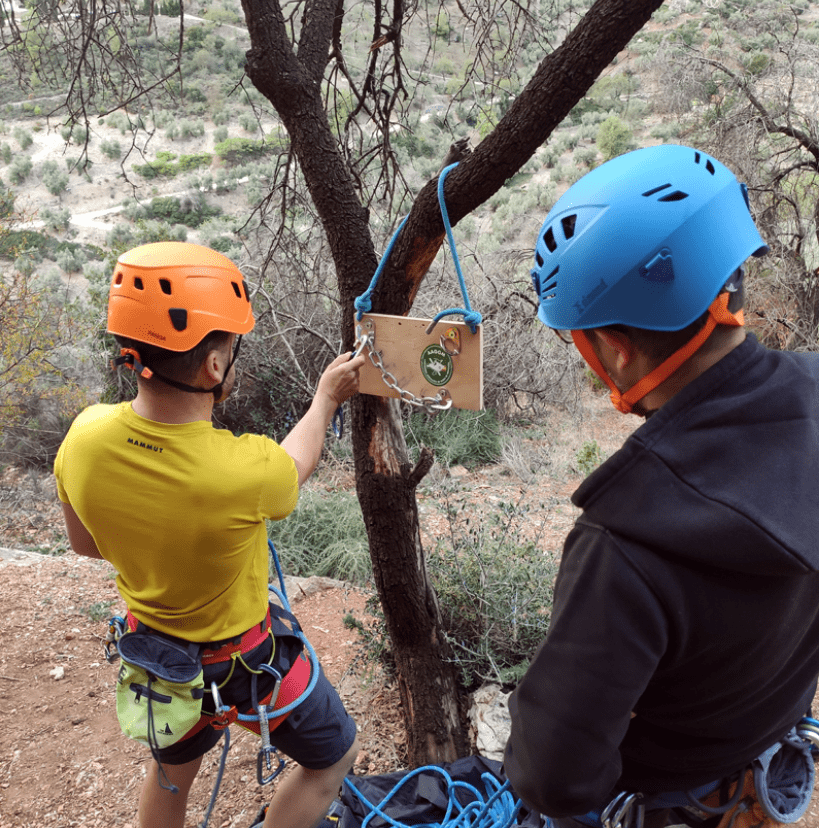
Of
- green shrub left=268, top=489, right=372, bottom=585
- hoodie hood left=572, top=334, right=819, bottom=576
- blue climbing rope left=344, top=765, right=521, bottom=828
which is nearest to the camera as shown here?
hoodie hood left=572, top=334, right=819, bottom=576

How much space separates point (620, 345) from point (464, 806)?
202 cm

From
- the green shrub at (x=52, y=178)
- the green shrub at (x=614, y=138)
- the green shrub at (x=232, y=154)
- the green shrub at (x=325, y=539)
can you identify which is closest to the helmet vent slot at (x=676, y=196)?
the green shrub at (x=325, y=539)

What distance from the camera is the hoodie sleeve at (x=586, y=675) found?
869mm

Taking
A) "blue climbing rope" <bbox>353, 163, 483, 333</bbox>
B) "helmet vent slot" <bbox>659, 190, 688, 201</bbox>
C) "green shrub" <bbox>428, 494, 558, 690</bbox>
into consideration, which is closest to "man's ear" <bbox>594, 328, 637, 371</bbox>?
"helmet vent slot" <bbox>659, 190, 688, 201</bbox>

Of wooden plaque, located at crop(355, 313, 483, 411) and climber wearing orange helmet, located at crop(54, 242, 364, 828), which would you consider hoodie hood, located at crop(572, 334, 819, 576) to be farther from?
climber wearing orange helmet, located at crop(54, 242, 364, 828)

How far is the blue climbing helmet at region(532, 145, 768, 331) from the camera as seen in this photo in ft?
3.23

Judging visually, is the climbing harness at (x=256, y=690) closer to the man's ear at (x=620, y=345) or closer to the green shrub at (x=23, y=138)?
the man's ear at (x=620, y=345)

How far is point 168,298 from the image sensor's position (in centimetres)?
149

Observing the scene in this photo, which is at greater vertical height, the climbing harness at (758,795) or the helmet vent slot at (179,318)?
the helmet vent slot at (179,318)

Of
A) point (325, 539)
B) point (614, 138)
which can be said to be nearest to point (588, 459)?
point (325, 539)

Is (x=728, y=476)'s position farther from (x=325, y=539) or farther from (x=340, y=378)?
(x=325, y=539)

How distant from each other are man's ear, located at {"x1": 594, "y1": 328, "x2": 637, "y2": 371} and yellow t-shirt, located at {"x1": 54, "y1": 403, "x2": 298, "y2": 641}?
877mm

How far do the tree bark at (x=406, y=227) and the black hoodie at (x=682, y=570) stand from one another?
1098mm

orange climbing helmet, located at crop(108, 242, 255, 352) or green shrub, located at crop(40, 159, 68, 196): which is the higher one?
orange climbing helmet, located at crop(108, 242, 255, 352)
